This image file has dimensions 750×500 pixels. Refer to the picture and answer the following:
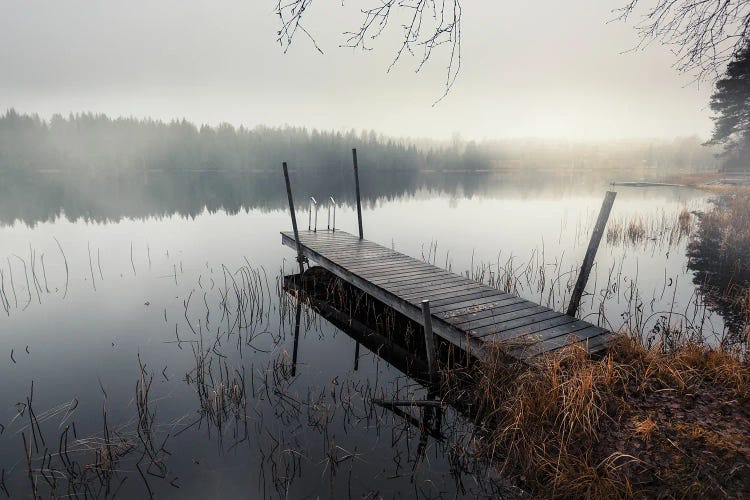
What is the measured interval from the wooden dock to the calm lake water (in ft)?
4.03

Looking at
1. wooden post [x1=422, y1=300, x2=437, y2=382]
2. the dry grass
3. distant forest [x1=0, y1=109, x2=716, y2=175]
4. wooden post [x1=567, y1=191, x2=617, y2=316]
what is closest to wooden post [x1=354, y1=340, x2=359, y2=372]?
wooden post [x1=422, y1=300, x2=437, y2=382]

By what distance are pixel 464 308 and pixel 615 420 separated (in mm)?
3051

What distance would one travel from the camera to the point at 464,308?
7.17 metres

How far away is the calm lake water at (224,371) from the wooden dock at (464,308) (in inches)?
48.4

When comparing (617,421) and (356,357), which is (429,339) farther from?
(356,357)

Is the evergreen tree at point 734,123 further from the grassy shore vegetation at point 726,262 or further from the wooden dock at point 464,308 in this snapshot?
the wooden dock at point 464,308

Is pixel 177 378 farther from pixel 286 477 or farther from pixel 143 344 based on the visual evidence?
pixel 286 477

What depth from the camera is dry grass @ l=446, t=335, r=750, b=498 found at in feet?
12.2

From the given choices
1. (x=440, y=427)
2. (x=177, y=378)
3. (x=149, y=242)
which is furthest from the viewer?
(x=149, y=242)

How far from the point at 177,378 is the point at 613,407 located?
6.81 m

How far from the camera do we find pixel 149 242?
20.8 meters

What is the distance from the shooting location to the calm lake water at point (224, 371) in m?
4.83

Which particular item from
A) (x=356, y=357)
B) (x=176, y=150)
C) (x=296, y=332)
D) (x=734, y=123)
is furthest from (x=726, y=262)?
(x=176, y=150)

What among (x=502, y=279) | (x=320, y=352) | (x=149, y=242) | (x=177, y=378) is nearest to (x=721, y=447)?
(x=320, y=352)
